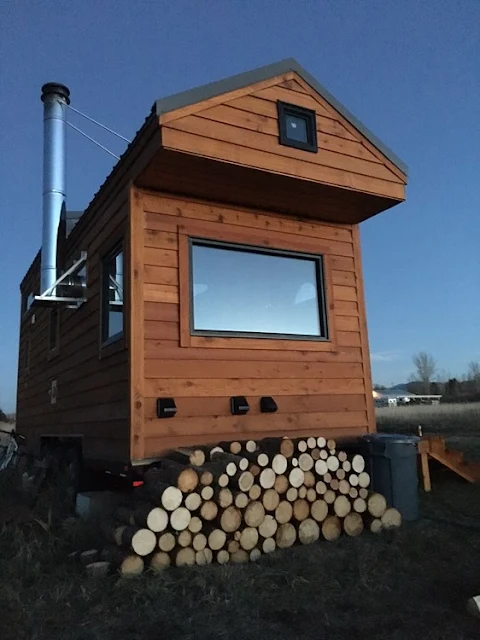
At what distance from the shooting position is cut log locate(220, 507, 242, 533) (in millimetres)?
4074

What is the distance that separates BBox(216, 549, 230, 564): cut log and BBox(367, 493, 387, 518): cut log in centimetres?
147

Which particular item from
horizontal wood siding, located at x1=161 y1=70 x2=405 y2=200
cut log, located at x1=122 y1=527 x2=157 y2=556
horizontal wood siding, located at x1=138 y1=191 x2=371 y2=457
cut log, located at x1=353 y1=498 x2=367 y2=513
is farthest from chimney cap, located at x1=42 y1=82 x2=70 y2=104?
cut log, located at x1=353 y1=498 x2=367 y2=513

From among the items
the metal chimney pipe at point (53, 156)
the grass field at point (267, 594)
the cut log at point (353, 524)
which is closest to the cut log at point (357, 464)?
the cut log at point (353, 524)

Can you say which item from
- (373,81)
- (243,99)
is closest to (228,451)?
(243,99)

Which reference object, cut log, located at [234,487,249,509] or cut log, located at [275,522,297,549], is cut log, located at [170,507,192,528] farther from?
cut log, located at [275,522,297,549]

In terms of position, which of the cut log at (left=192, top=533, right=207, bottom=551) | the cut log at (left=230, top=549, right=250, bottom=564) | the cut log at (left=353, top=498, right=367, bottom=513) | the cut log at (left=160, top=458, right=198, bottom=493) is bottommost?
the cut log at (left=230, top=549, right=250, bottom=564)

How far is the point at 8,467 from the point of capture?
1008 cm

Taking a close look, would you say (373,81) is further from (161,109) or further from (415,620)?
(415,620)

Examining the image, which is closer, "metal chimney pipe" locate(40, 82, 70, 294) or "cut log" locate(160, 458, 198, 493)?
"cut log" locate(160, 458, 198, 493)

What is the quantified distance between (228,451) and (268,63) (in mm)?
3930

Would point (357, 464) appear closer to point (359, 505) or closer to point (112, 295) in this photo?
point (359, 505)

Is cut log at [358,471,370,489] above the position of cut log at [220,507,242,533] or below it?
above

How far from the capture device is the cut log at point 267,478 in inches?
170

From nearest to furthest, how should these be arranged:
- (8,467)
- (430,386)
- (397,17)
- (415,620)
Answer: (415,620), (397,17), (8,467), (430,386)
